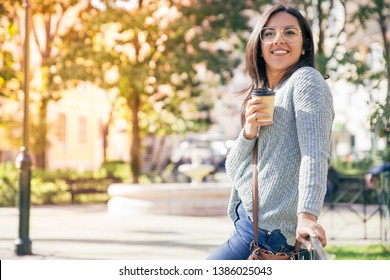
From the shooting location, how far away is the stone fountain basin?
12469 millimetres

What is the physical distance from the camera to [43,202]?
50.9 ft

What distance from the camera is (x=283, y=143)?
231 centimetres

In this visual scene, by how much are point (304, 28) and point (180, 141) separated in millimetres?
25926

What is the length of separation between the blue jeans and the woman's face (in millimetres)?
436

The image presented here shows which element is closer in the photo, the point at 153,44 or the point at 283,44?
the point at 283,44

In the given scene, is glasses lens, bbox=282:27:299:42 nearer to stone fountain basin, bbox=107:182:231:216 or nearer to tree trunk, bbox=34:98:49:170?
stone fountain basin, bbox=107:182:231:216

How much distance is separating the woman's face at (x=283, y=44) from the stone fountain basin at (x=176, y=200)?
10.1 metres

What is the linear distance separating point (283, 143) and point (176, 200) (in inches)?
406

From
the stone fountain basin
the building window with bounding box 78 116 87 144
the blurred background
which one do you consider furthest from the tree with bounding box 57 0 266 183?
the building window with bounding box 78 116 87 144

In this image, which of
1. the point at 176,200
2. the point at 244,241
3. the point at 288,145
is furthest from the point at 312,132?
the point at 176,200

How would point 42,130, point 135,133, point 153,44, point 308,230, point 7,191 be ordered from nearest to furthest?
point 308,230 → point 7,191 → point 153,44 → point 42,130 → point 135,133

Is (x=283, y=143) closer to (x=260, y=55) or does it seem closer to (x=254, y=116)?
(x=254, y=116)

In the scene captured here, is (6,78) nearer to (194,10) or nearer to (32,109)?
(194,10)

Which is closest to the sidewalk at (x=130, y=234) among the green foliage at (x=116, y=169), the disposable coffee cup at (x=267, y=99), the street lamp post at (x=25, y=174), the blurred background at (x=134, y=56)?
the street lamp post at (x=25, y=174)
